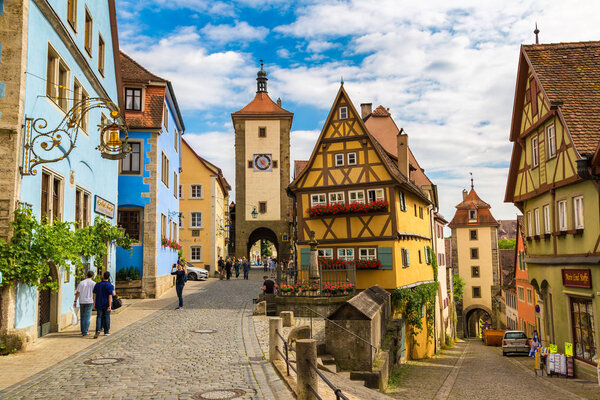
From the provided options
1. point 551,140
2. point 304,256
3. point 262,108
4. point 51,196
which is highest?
point 262,108

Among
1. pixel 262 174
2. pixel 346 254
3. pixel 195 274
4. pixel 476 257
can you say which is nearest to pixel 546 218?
pixel 346 254

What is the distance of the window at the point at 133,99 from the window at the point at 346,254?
37.6 feet

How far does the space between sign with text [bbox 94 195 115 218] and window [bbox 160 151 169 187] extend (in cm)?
621

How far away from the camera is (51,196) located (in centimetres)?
1373

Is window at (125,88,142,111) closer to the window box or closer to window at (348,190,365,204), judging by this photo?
the window box

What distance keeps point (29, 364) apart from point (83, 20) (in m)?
10.6

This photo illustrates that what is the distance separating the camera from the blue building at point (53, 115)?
11219 millimetres

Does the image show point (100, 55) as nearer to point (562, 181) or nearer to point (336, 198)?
point (336, 198)

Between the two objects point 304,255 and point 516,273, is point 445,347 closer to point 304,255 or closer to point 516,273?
point 516,273

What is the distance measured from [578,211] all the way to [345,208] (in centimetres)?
1029

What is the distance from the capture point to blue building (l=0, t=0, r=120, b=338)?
1122 centimetres

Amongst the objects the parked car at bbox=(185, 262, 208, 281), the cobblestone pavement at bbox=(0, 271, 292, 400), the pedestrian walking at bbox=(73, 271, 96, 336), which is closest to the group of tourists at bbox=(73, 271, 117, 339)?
the pedestrian walking at bbox=(73, 271, 96, 336)

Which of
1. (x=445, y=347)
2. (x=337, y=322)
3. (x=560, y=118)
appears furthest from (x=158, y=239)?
(x=445, y=347)

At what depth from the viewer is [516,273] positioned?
4238cm
